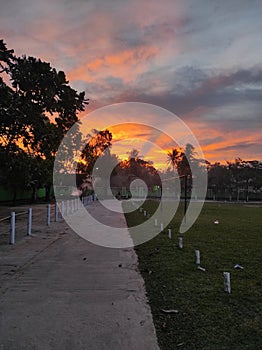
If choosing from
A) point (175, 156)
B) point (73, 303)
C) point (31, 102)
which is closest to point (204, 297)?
point (73, 303)

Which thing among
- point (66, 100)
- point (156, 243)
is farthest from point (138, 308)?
point (66, 100)

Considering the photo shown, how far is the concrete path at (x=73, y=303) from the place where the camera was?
3727mm

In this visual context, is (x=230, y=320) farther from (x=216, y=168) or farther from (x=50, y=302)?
(x=216, y=168)

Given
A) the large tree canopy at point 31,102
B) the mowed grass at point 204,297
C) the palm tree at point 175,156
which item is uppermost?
the palm tree at point 175,156

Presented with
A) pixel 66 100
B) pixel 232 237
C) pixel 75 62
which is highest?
pixel 75 62

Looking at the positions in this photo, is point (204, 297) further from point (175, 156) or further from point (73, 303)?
point (175, 156)

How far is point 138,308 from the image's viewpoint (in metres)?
4.74

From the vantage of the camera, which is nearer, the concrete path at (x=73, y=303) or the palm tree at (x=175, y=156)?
the concrete path at (x=73, y=303)

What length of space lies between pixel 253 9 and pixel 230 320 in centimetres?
1027

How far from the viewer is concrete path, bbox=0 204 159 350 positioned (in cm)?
373

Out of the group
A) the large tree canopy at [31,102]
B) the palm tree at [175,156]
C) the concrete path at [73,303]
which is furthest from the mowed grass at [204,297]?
the palm tree at [175,156]

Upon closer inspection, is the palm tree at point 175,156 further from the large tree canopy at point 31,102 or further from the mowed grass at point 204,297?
the mowed grass at point 204,297

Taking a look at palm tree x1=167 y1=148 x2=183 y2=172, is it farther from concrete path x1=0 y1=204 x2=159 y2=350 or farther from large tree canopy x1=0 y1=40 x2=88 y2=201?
concrete path x1=0 y1=204 x2=159 y2=350

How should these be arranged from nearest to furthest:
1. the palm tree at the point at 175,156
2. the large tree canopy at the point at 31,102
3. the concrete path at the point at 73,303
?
the concrete path at the point at 73,303, the large tree canopy at the point at 31,102, the palm tree at the point at 175,156
